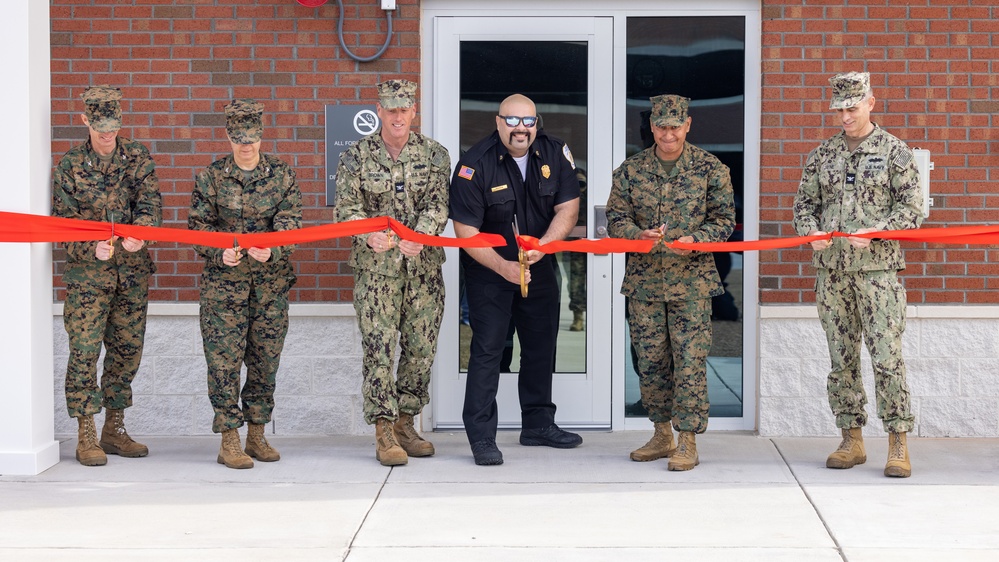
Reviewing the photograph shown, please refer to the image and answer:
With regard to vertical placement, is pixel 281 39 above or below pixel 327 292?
above

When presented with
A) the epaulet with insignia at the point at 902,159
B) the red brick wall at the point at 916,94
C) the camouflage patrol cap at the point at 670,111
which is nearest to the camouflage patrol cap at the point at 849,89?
the epaulet with insignia at the point at 902,159

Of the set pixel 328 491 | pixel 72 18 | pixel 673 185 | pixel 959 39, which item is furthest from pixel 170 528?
pixel 959 39

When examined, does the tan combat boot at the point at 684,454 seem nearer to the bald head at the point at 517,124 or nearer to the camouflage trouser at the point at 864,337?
the camouflage trouser at the point at 864,337

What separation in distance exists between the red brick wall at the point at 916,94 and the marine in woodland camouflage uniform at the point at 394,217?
2.12 metres

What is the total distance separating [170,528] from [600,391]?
311cm

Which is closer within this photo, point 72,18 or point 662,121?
point 662,121

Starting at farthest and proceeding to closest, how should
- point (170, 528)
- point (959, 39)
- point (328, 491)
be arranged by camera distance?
point (959, 39), point (328, 491), point (170, 528)

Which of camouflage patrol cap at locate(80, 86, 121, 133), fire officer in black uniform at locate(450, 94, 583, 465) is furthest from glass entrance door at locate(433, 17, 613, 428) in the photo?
camouflage patrol cap at locate(80, 86, 121, 133)

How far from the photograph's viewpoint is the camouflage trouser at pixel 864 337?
604 centimetres

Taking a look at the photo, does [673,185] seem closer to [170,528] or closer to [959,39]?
[959,39]

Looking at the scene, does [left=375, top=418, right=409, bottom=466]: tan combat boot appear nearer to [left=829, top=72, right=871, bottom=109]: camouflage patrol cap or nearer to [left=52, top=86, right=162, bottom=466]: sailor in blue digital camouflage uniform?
[left=52, top=86, right=162, bottom=466]: sailor in blue digital camouflage uniform

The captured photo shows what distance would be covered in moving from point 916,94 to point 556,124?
2200mm

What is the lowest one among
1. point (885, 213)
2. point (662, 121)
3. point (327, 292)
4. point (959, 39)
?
point (327, 292)

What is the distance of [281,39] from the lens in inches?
282
